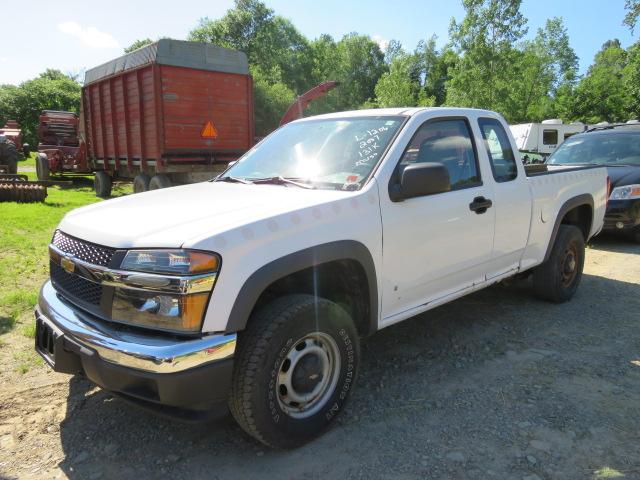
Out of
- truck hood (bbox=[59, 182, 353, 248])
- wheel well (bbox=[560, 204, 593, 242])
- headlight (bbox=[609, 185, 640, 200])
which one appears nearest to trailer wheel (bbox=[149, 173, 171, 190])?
truck hood (bbox=[59, 182, 353, 248])

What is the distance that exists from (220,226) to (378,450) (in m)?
1.47

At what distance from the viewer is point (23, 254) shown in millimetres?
6383

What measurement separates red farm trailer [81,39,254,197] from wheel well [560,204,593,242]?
8156 mm

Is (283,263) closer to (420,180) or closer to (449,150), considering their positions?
(420,180)

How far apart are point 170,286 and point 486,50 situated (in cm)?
2313

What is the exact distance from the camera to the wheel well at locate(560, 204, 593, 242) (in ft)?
17.7

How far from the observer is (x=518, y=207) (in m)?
4.24

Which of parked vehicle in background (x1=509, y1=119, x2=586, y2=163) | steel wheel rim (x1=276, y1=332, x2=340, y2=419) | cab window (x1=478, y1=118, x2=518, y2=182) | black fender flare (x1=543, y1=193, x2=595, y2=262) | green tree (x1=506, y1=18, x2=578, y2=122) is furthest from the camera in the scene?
green tree (x1=506, y1=18, x2=578, y2=122)

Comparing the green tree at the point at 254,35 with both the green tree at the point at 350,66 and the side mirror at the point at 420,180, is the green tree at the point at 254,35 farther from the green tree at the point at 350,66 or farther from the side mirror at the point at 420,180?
Answer: the side mirror at the point at 420,180

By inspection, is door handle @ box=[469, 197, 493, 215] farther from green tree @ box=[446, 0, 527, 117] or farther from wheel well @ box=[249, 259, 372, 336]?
green tree @ box=[446, 0, 527, 117]

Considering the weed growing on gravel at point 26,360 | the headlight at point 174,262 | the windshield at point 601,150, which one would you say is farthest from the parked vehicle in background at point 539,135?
the headlight at point 174,262

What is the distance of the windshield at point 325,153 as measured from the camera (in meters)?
3.24

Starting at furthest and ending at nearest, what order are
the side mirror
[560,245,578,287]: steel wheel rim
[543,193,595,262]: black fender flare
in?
[560,245,578,287]: steel wheel rim < [543,193,595,262]: black fender flare < the side mirror

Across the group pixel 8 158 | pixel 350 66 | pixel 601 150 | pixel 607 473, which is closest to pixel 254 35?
pixel 350 66
